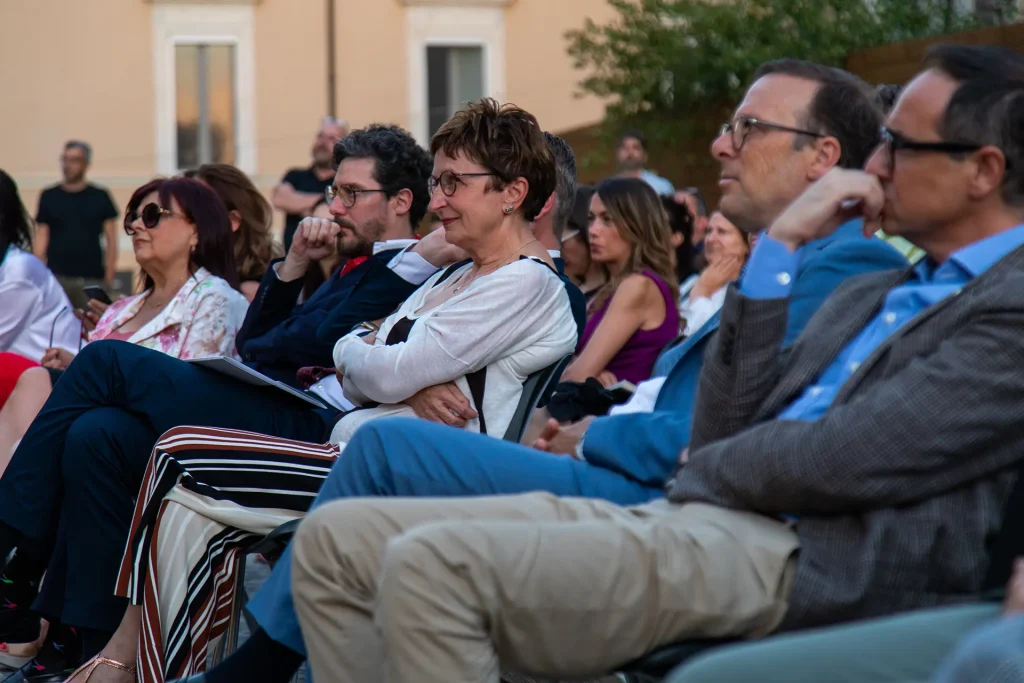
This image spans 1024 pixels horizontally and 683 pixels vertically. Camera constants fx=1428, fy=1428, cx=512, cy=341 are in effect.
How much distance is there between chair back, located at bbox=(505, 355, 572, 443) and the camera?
12.0 feet

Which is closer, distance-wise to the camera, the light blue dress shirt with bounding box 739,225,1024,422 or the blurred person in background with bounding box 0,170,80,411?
the light blue dress shirt with bounding box 739,225,1024,422

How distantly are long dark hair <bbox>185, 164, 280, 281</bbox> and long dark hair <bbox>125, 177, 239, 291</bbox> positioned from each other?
61 centimetres

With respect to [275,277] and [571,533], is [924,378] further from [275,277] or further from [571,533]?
[275,277]

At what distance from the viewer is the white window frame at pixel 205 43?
20.4 metres

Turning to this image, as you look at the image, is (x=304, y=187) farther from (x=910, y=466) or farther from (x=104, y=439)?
(x=910, y=466)

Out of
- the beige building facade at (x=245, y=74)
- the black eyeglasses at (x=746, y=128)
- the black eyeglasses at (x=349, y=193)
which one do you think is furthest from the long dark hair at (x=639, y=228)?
the beige building facade at (x=245, y=74)

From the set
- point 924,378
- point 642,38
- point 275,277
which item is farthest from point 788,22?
point 924,378

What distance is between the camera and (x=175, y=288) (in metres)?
5.07

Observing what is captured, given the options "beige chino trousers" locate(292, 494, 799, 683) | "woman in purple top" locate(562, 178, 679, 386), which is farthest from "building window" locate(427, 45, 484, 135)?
"beige chino trousers" locate(292, 494, 799, 683)

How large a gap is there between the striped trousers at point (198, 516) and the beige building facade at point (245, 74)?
55.0ft

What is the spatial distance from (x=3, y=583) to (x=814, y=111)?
2803 millimetres

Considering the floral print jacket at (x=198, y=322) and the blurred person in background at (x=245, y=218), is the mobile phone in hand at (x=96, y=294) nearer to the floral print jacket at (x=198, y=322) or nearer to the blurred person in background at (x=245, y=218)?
the blurred person in background at (x=245, y=218)

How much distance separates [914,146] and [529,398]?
139 cm

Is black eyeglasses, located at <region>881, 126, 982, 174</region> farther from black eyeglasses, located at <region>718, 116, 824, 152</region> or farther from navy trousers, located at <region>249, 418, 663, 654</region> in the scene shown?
navy trousers, located at <region>249, 418, 663, 654</region>
